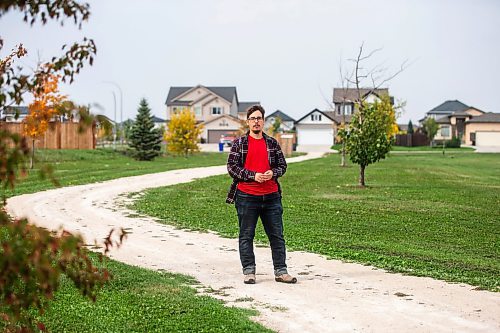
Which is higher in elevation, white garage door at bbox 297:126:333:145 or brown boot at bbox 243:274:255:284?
white garage door at bbox 297:126:333:145

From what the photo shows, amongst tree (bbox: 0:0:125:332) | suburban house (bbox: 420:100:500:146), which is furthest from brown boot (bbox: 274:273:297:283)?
suburban house (bbox: 420:100:500:146)

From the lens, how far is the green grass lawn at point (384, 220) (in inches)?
393

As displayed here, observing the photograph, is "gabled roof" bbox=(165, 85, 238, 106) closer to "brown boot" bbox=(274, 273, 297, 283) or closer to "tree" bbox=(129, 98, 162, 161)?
"tree" bbox=(129, 98, 162, 161)

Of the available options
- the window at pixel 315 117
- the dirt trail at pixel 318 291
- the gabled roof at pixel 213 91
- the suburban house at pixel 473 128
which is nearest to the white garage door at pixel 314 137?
the window at pixel 315 117

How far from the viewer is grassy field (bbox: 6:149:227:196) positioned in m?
23.7

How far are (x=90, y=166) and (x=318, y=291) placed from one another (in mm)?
29632

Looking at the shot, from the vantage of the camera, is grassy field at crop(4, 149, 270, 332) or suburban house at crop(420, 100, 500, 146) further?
suburban house at crop(420, 100, 500, 146)

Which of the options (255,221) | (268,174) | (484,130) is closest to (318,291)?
(255,221)

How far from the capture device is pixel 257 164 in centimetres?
838

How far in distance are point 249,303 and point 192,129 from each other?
4629 centimetres

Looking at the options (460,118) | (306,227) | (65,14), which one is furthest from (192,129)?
(460,118)

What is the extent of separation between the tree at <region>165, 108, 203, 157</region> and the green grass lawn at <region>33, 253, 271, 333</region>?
147 ft

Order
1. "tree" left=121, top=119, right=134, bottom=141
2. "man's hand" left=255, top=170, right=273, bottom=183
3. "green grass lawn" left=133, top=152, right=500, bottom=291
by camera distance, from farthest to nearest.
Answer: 1. "tree" left=121, top=119, right=134, bottom=141
2. "green grass lawn" left=133, top=152, right=500, bottom=291
3. "man's hand" left=255, top=170, right=273, bottom=183

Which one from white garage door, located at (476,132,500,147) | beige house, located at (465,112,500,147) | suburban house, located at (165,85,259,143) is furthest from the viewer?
suburban house, located at (165,85,259,143)
